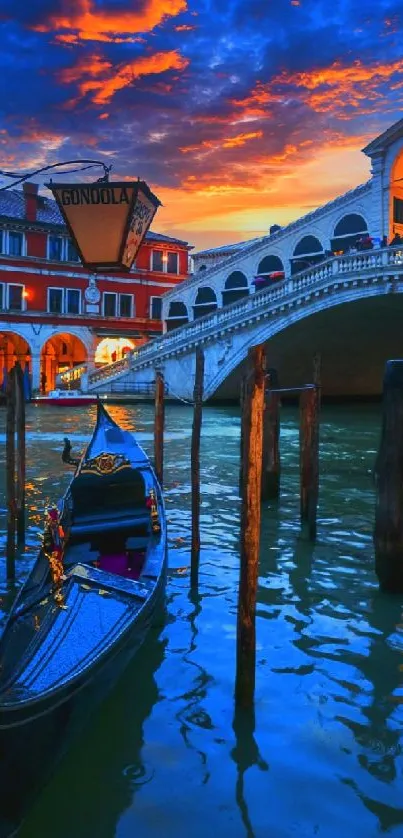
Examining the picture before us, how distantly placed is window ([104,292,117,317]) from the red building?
0.09ft

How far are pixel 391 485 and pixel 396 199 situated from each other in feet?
72.1

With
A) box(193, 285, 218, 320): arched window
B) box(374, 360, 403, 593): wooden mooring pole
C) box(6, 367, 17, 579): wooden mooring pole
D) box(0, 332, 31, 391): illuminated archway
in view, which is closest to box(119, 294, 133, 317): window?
box(193, 285, 218, 320): arched window

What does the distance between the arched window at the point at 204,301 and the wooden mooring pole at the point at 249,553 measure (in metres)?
28.9

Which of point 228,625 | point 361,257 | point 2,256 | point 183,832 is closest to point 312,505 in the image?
point 228,625

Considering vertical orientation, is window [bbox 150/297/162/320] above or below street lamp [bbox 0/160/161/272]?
above

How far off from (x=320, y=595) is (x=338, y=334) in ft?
67.7

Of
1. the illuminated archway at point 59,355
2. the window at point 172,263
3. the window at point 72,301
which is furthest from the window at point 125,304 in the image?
the window at point 172,263

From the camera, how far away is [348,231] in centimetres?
2653

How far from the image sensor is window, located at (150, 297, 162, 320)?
3391cm

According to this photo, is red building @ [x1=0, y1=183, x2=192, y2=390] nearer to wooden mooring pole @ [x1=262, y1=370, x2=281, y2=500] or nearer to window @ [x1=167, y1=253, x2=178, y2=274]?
window @ [x1=167, y1=253, x2=178, y2=274]

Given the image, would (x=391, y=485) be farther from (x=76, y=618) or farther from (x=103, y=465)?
(x=76, y=618)

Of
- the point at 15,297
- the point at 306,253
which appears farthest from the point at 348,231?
the point at 15,297

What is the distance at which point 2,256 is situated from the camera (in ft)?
95.0

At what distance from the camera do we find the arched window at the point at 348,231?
85.2 feet
